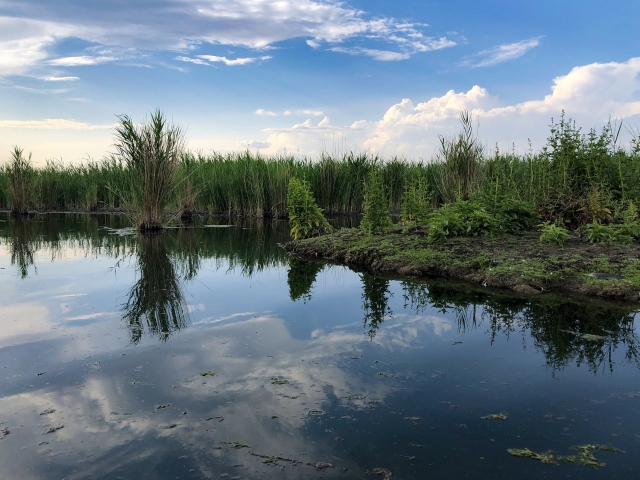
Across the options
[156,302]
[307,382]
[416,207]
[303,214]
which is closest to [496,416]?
[307,382]

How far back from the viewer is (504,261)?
745 centimetres

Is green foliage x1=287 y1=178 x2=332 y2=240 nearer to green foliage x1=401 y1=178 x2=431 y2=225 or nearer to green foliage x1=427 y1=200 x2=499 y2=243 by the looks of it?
green foliage x1=401 y1=178 x2=431 y2=225

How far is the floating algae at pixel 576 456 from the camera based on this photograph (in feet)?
9.34

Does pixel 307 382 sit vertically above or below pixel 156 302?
below

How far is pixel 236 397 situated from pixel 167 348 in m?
1.30

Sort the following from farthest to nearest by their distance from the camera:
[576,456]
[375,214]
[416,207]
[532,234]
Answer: [416,207]
[375,214]
[532,234]
[576,456]

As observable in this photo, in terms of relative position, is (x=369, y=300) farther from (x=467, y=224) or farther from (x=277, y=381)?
(x=467, y=224)

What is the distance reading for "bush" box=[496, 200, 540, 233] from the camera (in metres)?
9.18

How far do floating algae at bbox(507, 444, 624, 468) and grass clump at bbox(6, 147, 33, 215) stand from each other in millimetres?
21159

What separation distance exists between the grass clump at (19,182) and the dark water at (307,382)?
14.7 meters

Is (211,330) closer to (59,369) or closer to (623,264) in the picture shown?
(59,369)

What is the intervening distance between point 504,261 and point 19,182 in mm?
19562

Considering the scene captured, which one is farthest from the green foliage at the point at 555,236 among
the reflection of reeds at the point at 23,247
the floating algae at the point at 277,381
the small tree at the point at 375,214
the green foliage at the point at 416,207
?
the reflection of reeds at the point at 23,247

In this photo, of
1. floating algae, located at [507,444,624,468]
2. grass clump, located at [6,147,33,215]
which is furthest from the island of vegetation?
grass clump, located at [6,147,33,215]
